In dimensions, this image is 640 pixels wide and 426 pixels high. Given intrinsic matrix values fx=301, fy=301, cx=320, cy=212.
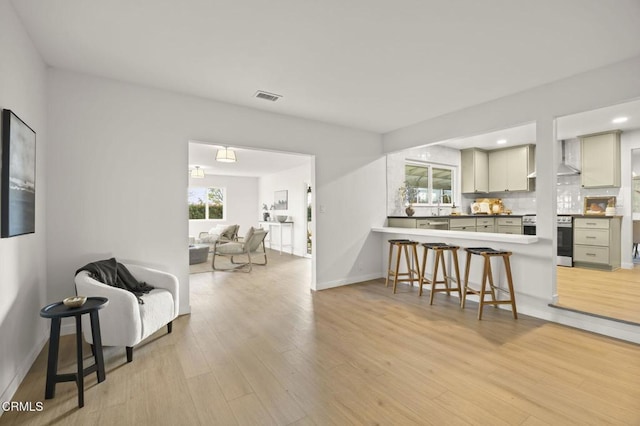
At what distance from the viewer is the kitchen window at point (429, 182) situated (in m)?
6.04

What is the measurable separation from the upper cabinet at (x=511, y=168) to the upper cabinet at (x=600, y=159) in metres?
0.85

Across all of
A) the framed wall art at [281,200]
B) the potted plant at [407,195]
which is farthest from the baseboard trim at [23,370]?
the framed wall art at [281,200]

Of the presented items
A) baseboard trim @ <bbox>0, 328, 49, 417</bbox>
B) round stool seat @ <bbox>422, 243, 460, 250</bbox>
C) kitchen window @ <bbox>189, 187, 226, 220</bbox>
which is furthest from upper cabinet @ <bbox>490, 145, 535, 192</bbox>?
kitchen window @ <bbox>189, 187, 226, 220</bbox>

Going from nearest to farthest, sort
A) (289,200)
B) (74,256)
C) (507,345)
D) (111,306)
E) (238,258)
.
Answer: (111,306) → (507,345) → (74,256) → (238,258) → (289,200)

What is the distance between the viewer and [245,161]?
310 inches

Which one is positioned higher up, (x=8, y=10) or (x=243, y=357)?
(x=8, y=10)

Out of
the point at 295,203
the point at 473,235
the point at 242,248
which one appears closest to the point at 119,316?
the point at 242,248

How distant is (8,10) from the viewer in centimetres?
196

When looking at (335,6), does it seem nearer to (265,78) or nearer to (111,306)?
(265,78)

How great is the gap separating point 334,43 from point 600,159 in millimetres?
5840

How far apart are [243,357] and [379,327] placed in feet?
4.62

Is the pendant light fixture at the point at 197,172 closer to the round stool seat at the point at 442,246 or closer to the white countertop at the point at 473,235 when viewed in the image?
the white countertop at the point at 473,235

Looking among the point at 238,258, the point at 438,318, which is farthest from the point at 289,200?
the point at 438,318

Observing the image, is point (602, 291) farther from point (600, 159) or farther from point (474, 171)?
point (474, 171)
